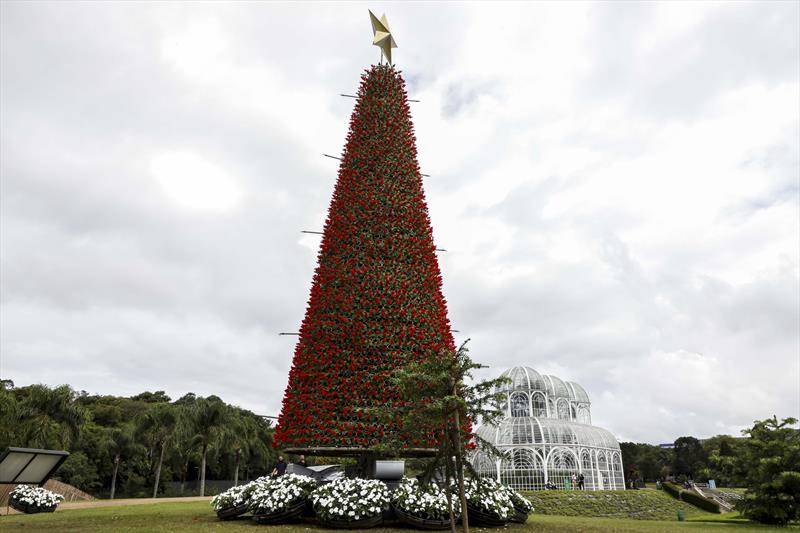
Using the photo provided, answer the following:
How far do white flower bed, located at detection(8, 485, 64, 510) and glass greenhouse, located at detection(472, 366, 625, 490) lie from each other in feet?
72.3

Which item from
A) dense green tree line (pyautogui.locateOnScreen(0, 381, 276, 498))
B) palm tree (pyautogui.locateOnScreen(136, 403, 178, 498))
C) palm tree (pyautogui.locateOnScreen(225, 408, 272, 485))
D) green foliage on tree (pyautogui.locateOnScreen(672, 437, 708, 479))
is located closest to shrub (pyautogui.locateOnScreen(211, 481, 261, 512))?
dense green tree line (pyautogui.locateOnScreen(0, 381, 276, 498))

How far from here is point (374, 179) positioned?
1691 centimetres

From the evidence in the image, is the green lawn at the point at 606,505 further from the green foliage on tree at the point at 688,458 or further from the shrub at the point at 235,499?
the green foliage on tree at the point at 688,458

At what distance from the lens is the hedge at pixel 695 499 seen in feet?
101

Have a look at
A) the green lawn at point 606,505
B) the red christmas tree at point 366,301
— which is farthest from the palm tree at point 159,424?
the red christmas tree at point 366,301

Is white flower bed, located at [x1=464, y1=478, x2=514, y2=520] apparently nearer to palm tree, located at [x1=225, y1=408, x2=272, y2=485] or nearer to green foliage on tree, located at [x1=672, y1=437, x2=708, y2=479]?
palm tree, located at [x1=225, y1=408, x2=272, y2=485]

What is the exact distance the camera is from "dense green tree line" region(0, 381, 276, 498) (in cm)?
2911

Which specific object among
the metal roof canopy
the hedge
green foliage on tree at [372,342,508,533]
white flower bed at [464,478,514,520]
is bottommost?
the hedge

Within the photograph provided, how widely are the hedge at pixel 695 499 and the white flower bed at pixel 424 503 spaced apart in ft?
85.1

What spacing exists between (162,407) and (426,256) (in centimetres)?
3709

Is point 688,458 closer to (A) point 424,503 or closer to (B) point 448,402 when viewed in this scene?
(A) point 424,503

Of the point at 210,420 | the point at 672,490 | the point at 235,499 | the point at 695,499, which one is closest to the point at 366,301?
the point at 235,499

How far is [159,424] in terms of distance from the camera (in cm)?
4278

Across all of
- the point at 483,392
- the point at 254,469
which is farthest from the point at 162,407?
the point at 483,392
